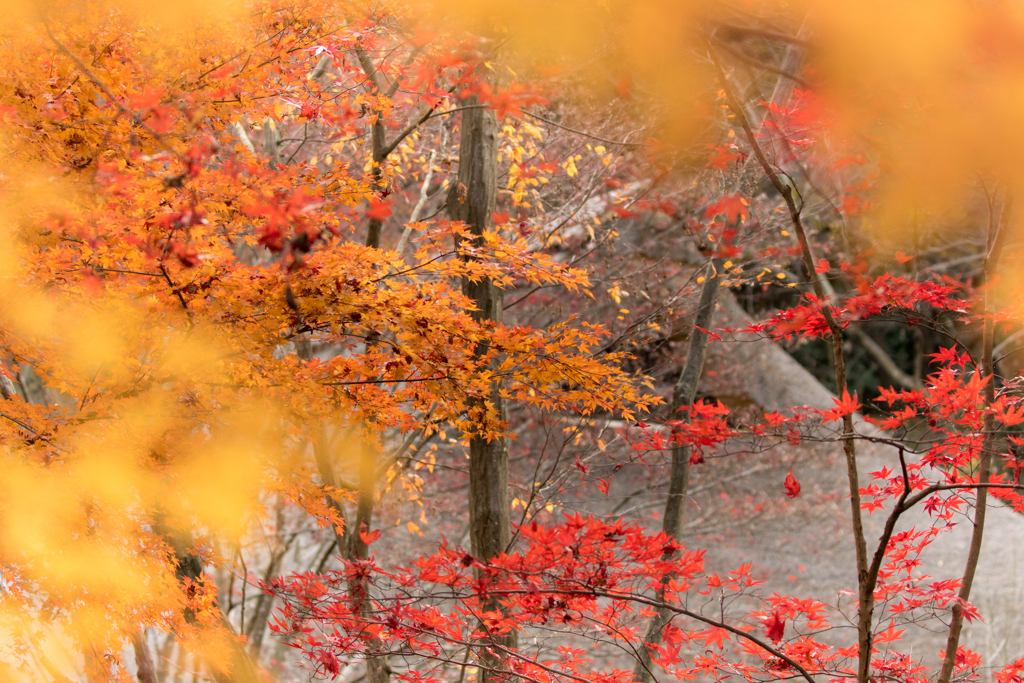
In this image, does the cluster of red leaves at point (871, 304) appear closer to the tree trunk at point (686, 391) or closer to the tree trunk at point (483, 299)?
the tree trunk at point (483, 299)

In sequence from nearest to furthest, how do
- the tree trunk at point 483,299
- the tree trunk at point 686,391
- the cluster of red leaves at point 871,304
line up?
the cluster of red leaves at point 871,304
the tree trunk at point 483,299
the tree trunk at point 686,391

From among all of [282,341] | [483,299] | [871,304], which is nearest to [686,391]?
[483,299]

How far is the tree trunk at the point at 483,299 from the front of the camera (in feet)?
13.7

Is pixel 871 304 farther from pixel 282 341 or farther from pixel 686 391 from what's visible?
pixel 686 391

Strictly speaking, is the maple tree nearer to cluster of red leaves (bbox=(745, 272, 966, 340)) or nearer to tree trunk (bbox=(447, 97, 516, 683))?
cluster of red leaves (bbox=(745, 272, 966, 340))

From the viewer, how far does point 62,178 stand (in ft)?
9.55

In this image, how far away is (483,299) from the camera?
13.7ft

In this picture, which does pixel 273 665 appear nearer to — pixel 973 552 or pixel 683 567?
pixel 683 567

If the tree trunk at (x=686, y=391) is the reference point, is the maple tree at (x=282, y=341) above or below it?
below

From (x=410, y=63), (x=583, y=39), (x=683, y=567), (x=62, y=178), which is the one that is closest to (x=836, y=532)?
(x=683, y=567)

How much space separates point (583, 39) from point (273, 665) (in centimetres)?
842

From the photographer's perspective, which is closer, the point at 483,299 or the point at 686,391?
the point at 483,299

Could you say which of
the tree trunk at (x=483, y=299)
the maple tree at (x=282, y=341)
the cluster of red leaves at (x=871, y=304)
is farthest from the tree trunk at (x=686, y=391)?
the cluster of red leaves at (x=871, y=304)

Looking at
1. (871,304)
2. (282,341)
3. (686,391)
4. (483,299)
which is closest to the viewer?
(871,304)
